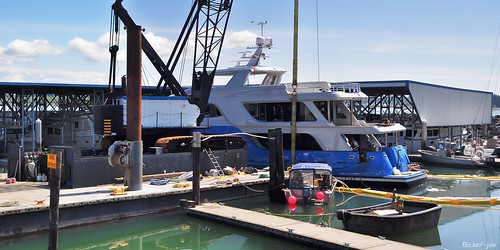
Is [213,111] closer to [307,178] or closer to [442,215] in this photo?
[307,178]

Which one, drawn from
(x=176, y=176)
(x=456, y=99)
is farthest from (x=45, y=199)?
(x=456, y=99)

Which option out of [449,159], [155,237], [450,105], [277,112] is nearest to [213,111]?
[277,112]

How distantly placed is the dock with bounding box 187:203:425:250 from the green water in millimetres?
293

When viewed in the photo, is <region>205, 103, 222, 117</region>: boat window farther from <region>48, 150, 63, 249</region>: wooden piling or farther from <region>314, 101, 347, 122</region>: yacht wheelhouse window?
<region>48, 150, 63, 249</region>: wooden piling

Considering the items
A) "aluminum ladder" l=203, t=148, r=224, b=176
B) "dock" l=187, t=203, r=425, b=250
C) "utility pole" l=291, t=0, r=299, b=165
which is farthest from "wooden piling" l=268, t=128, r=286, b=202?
"utility pole" l=291, t=0, r=299, b=165

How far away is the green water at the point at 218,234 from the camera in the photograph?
1557 centimetres

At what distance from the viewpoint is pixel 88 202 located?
16531mm

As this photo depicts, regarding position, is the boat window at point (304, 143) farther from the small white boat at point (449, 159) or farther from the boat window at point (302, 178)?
the small white boat at point (449, 159)

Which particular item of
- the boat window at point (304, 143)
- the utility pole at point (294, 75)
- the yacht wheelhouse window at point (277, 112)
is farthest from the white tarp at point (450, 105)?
the utility pole at point (294, 75)

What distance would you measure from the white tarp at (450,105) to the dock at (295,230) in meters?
26.7

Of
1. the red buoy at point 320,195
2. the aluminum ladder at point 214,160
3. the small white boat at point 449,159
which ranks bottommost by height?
the red buoy at point 320,195

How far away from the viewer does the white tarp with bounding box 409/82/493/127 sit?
140ft

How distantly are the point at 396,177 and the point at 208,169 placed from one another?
921 cm

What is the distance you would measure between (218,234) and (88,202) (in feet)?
14.3
